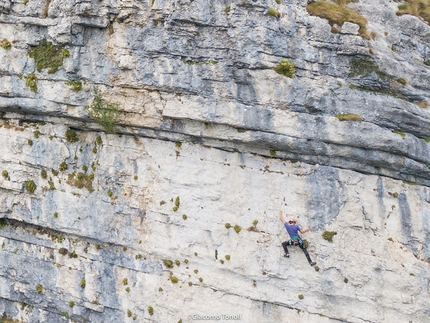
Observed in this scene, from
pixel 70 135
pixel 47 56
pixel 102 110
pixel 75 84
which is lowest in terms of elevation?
pixel 70 135

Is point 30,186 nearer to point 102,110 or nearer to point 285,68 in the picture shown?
point 102,110

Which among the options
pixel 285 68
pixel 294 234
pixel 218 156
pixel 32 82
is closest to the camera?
pixel 285 68

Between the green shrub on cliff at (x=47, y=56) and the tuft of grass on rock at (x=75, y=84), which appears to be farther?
the green shrub on cliff at (x=47, y=56)

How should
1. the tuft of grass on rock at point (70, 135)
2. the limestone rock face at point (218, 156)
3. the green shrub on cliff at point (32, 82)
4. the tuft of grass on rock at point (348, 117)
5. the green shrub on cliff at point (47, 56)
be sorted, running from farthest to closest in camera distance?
1. the tuft of grass on rock at point (70, 135)
2. the green shrub on cliff at point (32, 82)
3. the green shrub on cliff at point (47, 56)
4. the limestone rock face at point (218, 156)
5. the tuft of grass on rock at point (348, 117)

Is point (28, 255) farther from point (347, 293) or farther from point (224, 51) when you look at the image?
point (347, 293)

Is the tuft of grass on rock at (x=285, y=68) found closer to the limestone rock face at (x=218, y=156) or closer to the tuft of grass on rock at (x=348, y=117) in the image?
the limestone rock face at (x=218, y=156)

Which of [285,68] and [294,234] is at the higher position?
[285,68]

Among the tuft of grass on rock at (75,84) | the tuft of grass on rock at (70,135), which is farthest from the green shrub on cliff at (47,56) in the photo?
the tuft of grass on rock at (70,135)

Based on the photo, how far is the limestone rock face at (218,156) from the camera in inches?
539

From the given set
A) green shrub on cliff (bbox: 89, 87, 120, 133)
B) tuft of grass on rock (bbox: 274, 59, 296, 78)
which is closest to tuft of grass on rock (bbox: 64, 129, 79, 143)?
green shrub on cliff (bbox: 89, 87, 120, 133)

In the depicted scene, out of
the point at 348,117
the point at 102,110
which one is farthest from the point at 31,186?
the point at 348,117

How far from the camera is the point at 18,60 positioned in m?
15.4

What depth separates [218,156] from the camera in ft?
49.3

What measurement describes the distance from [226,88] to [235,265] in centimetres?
645
